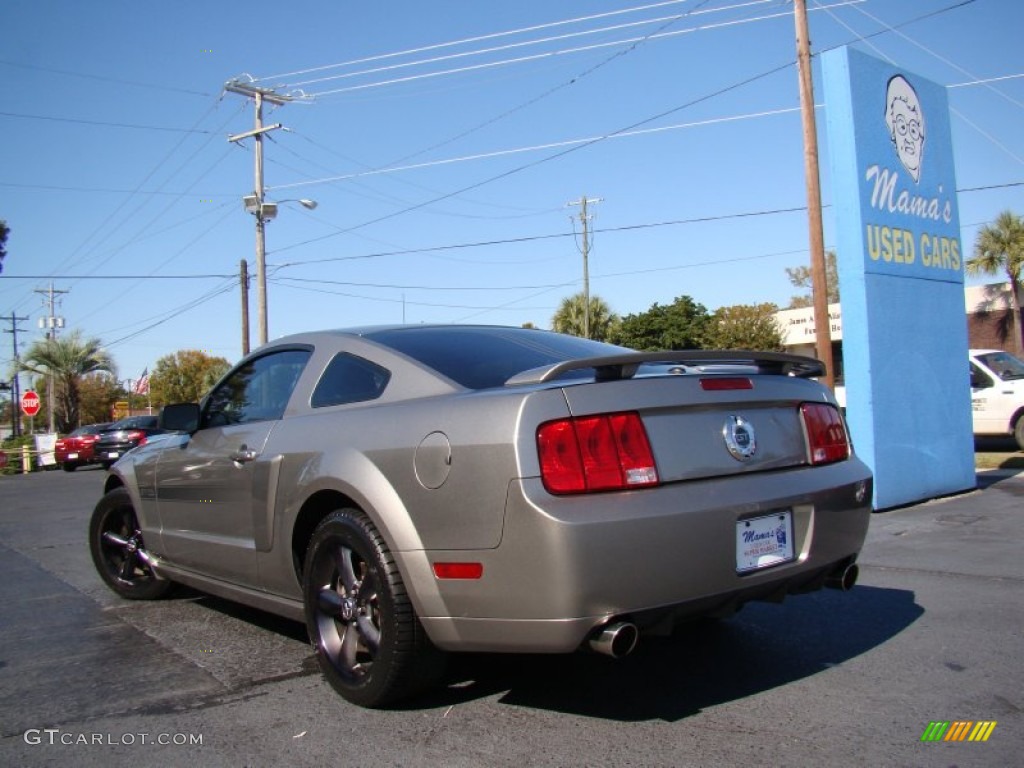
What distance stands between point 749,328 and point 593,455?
3669cm

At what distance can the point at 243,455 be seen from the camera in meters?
4.01

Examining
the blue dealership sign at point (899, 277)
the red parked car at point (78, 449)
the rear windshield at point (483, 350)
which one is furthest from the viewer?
the red parked car at point (78, 449)

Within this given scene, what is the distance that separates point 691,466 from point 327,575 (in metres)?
1.53

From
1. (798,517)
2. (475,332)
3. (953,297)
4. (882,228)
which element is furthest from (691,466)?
(953,297)

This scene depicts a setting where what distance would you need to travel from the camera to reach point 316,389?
153 inches

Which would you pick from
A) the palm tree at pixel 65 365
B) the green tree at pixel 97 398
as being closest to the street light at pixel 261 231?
the palm tree at pixel 65 365

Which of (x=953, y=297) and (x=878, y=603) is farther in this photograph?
(x=953, y=297)

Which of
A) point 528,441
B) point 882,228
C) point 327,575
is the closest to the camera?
point 528,441

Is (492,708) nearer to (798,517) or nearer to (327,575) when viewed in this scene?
(327,575)

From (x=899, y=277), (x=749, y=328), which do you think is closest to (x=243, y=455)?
(x=899, y=277)

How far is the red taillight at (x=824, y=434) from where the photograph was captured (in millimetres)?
3496

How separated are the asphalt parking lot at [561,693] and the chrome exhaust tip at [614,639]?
1.19 ft

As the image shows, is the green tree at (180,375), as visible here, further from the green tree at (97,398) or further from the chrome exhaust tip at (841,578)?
the chrome exhaust tip at (841,578)

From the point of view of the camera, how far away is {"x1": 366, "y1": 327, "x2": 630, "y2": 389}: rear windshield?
3.43 meters
